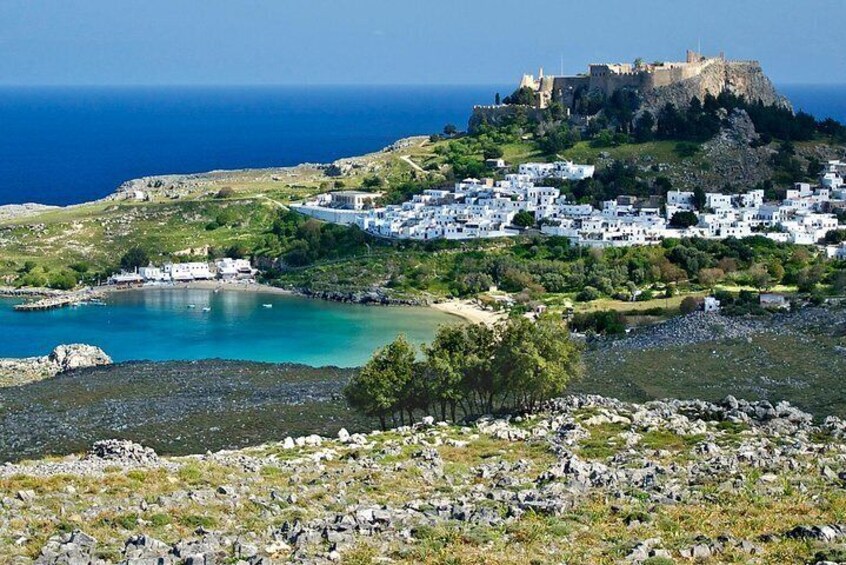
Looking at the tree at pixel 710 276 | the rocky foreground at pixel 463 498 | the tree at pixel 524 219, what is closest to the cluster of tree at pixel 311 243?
the tree at pixel 524 219

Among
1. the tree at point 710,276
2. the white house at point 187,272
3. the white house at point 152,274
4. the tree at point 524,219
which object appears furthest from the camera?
the white house at point 187,272

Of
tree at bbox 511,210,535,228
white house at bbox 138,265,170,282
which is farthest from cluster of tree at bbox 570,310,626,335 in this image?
white house at bbox 138,265,170,282

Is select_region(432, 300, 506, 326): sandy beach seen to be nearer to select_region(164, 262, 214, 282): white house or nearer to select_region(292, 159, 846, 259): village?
select_region(292, 159, 846, 259): village

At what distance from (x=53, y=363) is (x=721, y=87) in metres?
63.0

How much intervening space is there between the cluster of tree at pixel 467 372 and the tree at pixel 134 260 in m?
44.4

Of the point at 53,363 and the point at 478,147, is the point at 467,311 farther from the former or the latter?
the point at 478,147

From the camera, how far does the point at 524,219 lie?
71.8 meters

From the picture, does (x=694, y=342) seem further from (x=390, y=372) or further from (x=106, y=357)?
(x=106, y=357)

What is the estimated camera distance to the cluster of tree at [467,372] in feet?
98.2

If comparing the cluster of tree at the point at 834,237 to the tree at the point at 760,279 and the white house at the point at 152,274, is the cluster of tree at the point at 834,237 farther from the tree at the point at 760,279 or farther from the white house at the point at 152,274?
the white house at the point at 152,274

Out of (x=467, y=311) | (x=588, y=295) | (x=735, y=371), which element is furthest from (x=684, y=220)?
(x=735, y=371)

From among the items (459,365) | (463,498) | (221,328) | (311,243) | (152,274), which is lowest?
(221,328)

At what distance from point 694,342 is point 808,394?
1022cm

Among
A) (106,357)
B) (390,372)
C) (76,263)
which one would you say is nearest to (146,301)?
(76,263)
